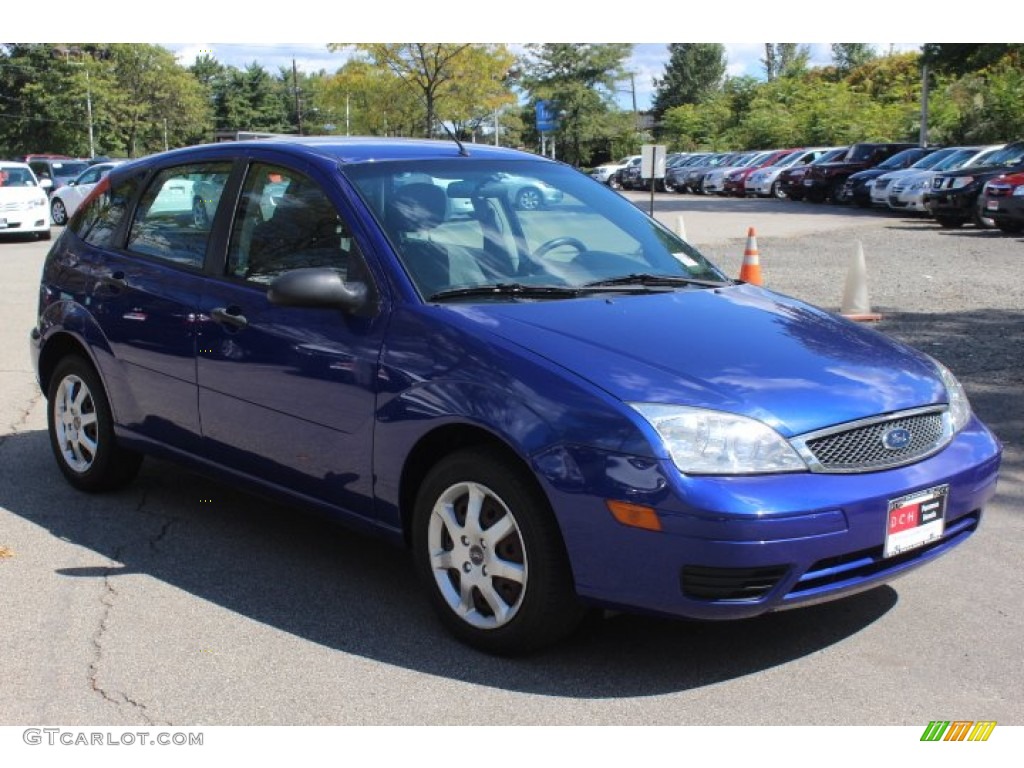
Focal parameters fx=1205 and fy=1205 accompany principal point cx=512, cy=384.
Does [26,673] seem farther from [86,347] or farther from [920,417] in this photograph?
[920,417]

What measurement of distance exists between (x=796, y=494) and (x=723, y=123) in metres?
69.8

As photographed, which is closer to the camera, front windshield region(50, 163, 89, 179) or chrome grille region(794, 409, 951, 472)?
chrome grille region(794, 409, 951, 472)

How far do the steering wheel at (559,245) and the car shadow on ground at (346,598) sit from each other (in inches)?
55.4

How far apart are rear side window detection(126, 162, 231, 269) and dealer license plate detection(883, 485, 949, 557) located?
10.0 feet

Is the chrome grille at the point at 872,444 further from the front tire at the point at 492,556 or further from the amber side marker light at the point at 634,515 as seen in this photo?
the front tire at the point at 492,556

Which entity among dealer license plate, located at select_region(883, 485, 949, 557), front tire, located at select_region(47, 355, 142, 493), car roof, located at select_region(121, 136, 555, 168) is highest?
car roof, located at select_region(121, 136, 555, 168)

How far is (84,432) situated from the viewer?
19.6 ft

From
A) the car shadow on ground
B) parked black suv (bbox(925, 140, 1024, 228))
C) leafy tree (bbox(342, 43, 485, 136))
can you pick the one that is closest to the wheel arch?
the car shadow on ground

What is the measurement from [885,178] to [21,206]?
19.7 m

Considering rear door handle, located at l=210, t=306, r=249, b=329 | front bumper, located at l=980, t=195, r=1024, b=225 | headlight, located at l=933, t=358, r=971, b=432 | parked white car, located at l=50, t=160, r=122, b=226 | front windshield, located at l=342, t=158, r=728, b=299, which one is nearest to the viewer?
headlight, located at l=933, t=358, r=971, b=432

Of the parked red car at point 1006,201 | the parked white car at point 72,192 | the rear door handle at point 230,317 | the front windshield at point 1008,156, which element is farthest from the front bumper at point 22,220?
the rear door handle at point 230,317

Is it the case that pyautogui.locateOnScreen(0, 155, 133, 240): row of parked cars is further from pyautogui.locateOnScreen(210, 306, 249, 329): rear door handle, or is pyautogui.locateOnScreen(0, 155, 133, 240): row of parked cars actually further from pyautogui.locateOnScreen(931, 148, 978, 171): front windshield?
pyautogui.locateOnScreen(210, 306, 249, 329): rear door handle

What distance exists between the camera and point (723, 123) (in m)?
70.6

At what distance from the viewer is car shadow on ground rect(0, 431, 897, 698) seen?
A: 3949mm
